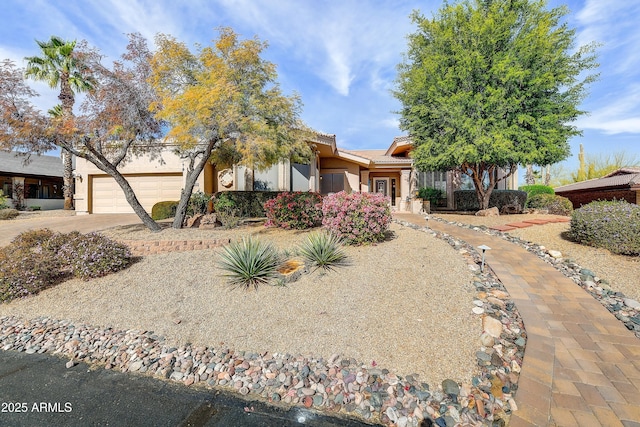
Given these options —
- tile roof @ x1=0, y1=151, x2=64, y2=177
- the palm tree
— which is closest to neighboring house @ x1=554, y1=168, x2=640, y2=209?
the palm tree

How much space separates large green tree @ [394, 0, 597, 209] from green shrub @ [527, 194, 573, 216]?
14.4 feet

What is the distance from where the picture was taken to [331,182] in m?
18.1

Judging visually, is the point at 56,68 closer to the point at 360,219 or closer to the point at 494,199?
the point at 360,219

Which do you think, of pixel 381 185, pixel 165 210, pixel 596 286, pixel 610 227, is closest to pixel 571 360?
pixel 596 286

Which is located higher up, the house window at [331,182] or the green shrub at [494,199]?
the house window at [331,182]

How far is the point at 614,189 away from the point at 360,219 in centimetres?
1933

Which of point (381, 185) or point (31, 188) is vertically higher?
point (31, 188)

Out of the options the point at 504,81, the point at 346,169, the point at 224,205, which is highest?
the point at 504,81

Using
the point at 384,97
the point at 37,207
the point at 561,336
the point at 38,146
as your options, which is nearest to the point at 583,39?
the point at 384,97

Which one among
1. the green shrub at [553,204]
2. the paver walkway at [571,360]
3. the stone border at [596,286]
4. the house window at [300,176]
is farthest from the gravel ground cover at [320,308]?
the green shrub at [553,204]

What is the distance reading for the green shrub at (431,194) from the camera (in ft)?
57.2

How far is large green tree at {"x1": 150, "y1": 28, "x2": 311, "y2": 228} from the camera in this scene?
25.9 ft

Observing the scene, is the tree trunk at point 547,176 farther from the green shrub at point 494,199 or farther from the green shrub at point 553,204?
the green shrub at point 553,204

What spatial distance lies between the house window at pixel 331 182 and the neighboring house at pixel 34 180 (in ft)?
74.6
